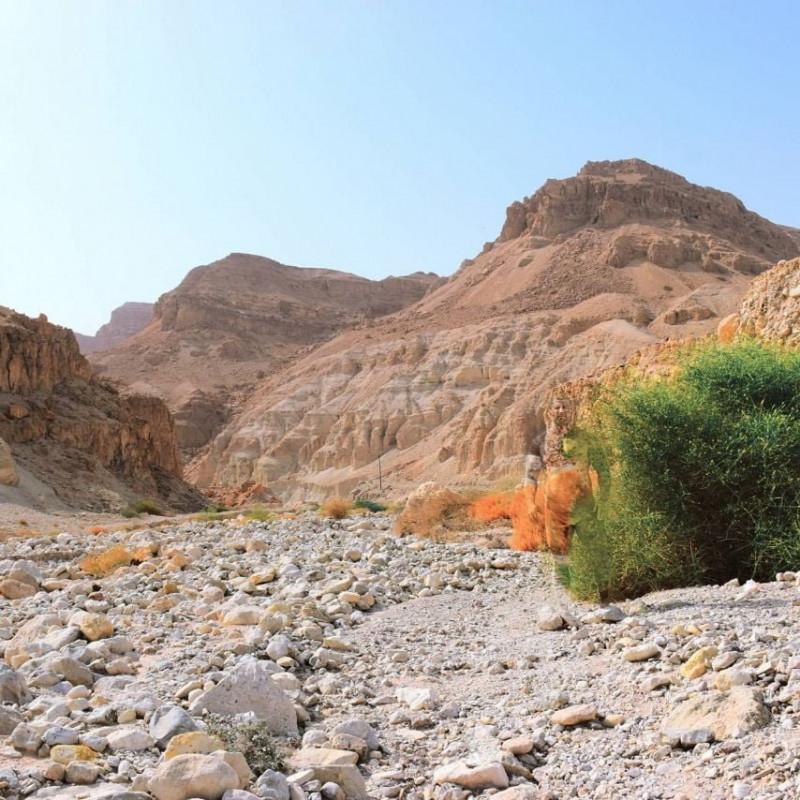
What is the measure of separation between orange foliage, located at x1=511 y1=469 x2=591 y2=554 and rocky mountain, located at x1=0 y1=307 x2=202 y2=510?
894 inches

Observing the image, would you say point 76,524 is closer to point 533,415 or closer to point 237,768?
point 237,768

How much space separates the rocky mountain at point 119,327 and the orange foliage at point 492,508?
155391mm

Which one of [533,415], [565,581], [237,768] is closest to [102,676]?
[237,768]

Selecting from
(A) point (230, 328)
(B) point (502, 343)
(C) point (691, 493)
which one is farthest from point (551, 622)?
(A) point (230, 328)

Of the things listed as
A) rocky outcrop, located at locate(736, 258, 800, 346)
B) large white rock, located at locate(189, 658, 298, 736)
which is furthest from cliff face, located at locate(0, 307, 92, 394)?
large white rock, located at locate(189, 658, 298, 736)

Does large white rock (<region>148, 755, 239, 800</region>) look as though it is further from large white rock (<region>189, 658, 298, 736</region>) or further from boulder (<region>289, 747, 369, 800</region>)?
large white rock (<region>189, 658, 298, 736</region>)

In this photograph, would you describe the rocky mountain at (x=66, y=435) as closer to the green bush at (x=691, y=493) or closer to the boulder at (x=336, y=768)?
the green bush at (x=691, y=493)

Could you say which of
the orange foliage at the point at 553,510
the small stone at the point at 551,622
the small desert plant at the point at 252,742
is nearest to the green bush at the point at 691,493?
the small stone at the point at 551,622

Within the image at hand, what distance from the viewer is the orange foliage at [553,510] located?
9.87 metres

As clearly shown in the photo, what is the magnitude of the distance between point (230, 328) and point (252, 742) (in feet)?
324

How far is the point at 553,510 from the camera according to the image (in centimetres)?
1035

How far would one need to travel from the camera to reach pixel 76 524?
2584 cm

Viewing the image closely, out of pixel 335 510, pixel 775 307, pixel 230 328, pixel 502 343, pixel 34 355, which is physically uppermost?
→ pixel 230 328

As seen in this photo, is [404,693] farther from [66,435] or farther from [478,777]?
[66,435]
